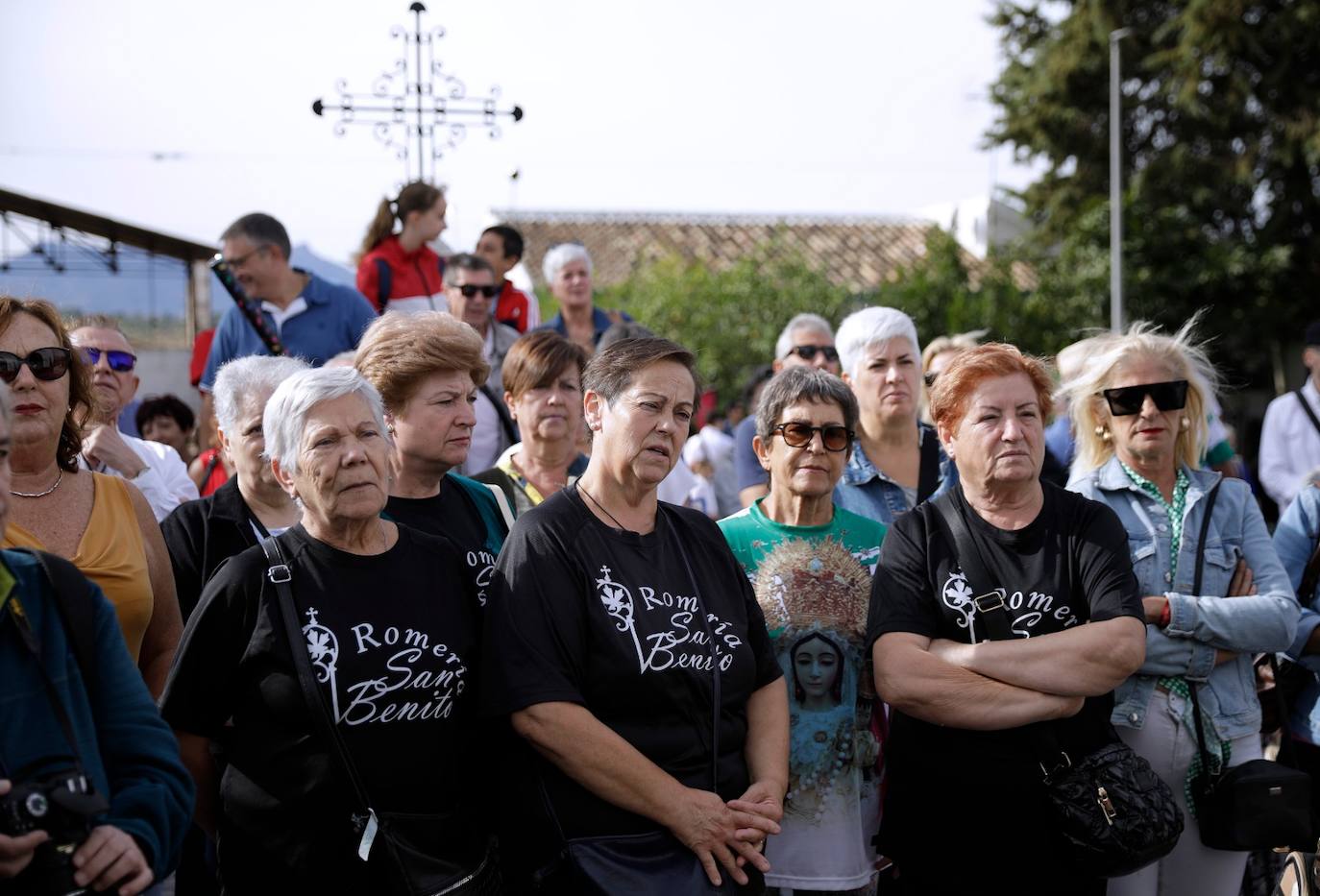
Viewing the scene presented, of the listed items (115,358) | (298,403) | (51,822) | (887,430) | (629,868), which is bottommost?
(629,868)

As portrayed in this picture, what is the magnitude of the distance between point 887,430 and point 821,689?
1316 mm

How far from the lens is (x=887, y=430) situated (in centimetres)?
461

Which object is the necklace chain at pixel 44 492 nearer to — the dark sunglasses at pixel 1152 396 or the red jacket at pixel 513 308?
the dark sunglasses at pixel 1152 396

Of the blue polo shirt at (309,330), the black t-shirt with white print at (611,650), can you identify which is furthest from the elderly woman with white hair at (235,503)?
the blue polo shirt at (309,330)

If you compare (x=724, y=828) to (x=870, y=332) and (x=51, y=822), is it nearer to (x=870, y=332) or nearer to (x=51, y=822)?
(x=51, y=822)

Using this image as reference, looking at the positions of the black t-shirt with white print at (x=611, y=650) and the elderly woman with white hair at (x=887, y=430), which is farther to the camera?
the elderly woman with white hair at (x=887, y=430)

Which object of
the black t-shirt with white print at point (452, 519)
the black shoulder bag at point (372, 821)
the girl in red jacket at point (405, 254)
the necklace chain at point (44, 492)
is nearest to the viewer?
the black shoulder bag at point (372, 821)

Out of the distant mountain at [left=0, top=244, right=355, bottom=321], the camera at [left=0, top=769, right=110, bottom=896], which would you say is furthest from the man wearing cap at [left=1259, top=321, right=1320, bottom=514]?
the distant mountain at [left=0, top=244, right=355, bottom=321]

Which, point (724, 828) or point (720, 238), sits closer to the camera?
point (724, 828)

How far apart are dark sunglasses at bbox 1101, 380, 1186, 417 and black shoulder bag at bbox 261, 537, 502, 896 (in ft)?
8.58

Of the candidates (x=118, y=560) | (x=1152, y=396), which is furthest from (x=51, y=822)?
(x=1152, y=396)

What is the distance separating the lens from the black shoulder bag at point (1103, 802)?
3.18 meters

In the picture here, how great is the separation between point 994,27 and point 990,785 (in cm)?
2845

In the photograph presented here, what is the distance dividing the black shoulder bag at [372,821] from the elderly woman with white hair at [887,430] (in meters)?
2.10
